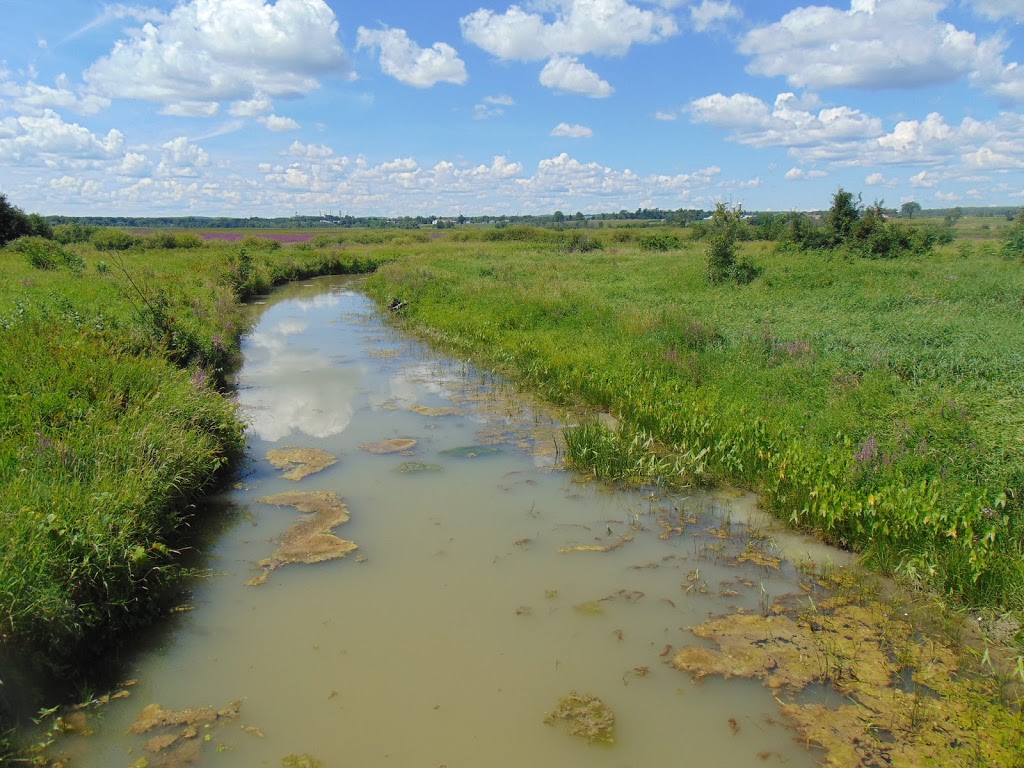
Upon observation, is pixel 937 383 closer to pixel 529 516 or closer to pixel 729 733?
pixel 529 516

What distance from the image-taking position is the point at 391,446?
28.1 ft

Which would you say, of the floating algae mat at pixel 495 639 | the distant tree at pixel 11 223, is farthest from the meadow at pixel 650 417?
the distant tree at pixel 11 223

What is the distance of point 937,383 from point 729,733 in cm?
587

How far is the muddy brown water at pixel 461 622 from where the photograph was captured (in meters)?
3.74

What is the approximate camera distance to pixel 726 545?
5.94m

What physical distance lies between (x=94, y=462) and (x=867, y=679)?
20.1 feet

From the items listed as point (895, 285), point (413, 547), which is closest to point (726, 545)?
point (413, 547)

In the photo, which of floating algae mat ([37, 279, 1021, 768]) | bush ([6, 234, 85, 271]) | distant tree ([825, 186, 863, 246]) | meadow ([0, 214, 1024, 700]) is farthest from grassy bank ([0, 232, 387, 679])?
distant tree ([825, 186, 863, 246])

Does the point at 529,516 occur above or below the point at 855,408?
below

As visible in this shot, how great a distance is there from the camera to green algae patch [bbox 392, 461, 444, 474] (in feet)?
25.4

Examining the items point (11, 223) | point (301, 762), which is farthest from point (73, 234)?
point (301, 762)

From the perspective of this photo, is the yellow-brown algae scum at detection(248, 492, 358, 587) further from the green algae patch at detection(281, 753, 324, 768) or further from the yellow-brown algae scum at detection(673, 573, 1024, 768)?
A: the yellow-brown algae scum at detection(673, 573, 1024, 768)

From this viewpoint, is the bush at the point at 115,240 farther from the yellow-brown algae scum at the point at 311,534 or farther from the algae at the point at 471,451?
the yellow-brown algae scum at the point at 311,534

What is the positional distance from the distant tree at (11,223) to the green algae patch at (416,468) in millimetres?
31800
